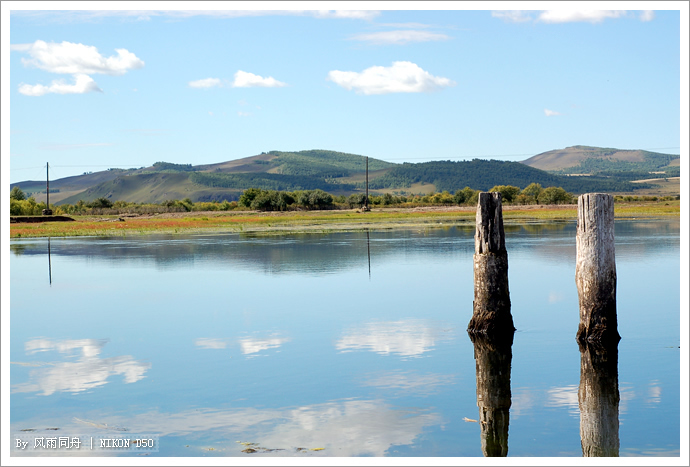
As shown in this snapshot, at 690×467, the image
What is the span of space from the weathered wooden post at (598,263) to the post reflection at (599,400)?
17.8 inches

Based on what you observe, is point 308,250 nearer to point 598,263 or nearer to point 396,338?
point 396,338

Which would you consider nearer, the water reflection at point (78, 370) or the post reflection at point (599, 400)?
the post reflection at point (599, 400)

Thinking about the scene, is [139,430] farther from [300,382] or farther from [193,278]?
[193,278]

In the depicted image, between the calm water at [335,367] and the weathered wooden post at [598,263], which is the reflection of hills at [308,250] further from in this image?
the weathered wooden post at [598,263]

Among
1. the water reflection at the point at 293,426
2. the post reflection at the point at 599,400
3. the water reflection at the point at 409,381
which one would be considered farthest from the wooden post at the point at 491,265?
the water reflection at the point at 293,426

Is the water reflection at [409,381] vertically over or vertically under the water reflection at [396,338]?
under

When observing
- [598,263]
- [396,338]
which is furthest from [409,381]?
[598,263]

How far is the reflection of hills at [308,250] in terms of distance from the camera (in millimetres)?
31719

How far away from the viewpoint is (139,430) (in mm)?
10031

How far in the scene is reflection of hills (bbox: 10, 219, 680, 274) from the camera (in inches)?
1249

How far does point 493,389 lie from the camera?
1169 centimetres

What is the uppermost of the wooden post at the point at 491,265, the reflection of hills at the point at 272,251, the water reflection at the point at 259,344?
the wooden post at the point at 491,265

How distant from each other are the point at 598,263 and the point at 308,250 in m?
26.2

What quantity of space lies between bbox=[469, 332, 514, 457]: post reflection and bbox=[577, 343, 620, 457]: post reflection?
1007mm
